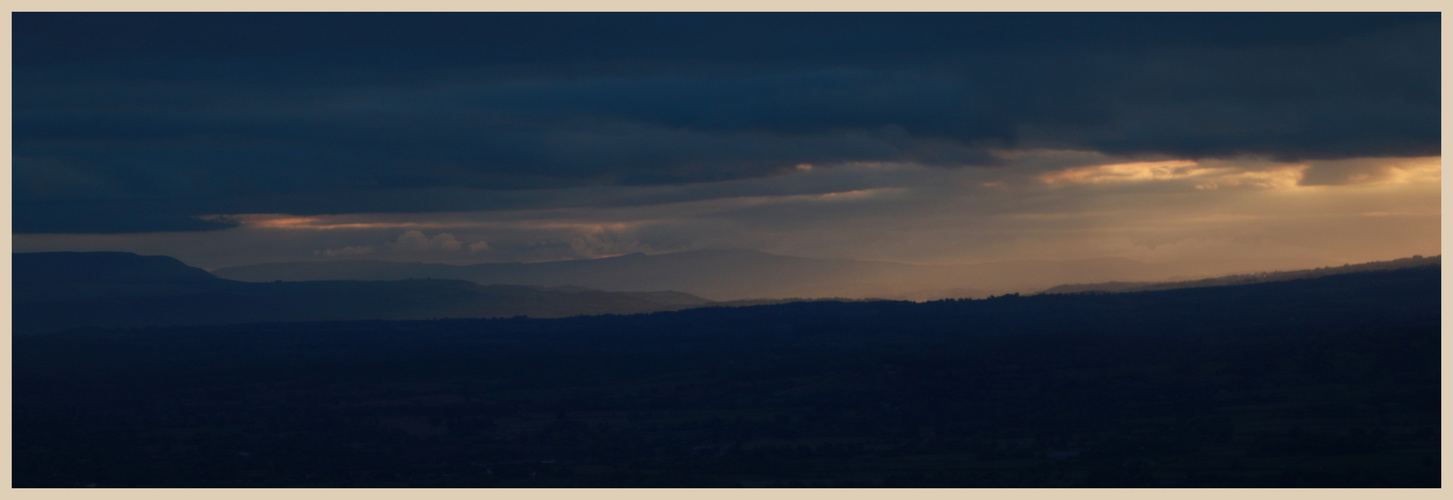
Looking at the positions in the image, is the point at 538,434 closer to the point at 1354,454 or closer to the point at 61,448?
the point at 61,448

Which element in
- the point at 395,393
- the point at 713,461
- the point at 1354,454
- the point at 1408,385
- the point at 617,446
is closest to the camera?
the point at 1354,454

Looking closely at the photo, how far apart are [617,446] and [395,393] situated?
70029mm

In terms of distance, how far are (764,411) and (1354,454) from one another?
72.3 metres

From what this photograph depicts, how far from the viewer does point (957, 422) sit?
146000 millimetres

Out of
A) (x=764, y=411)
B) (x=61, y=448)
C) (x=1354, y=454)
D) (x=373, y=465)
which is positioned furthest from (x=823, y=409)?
(x=61, y=448)

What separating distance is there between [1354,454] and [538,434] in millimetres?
81524

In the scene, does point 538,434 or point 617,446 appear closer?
point 617,446

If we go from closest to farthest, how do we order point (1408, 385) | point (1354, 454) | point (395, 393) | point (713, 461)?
1. point (1354, 454)
2. point (713, 461)
3. point (1408, 385)
4. point (395, 393)

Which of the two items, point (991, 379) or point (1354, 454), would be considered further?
point (991, 379)

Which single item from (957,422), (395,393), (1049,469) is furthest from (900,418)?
(395,393)

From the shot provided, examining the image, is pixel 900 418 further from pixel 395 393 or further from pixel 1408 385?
pixel 395 393

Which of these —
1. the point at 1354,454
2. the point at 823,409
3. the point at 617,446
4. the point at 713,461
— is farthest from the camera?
the point at 823,409

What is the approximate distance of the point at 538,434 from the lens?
502 ft

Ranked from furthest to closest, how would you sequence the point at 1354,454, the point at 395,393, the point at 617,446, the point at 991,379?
1. the point at 395,393
2. the point at 991,379
3. the point at 617,446
4. the point at 1354,454
